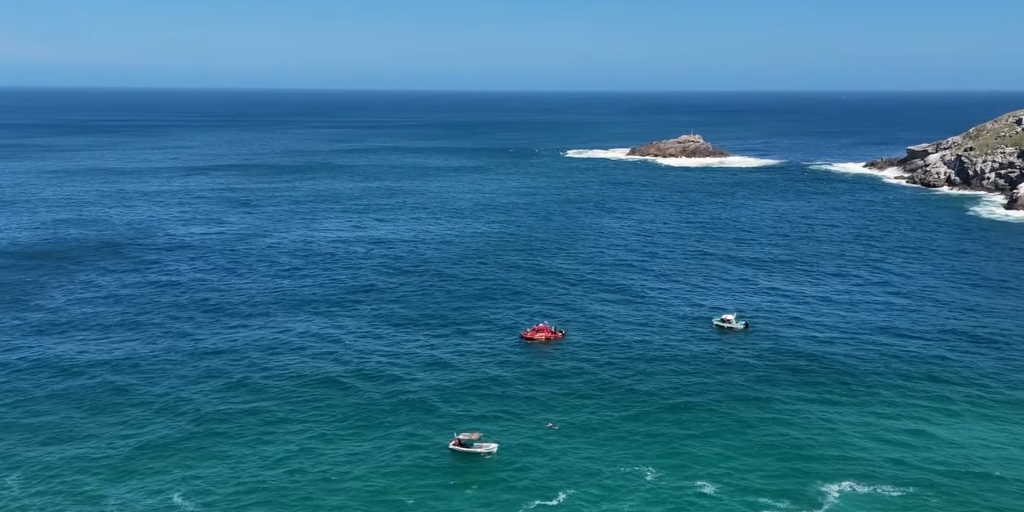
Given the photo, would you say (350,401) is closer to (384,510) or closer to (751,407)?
(384,510)

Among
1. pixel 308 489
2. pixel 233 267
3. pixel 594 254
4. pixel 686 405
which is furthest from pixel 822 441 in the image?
pixel 233 267

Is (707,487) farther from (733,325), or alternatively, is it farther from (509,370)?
(733,325)

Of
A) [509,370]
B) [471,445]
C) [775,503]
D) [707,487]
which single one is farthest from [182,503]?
[775,503]

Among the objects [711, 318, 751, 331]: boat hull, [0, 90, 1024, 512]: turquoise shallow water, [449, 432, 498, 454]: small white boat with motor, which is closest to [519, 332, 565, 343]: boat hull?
[0, 90, 1024, 512]: turquoise shallow water

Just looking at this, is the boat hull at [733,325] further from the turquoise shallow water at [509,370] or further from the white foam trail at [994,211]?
the white foam trail at [994,211]

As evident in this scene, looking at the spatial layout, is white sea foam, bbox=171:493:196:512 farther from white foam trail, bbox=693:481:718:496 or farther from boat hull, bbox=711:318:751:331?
boat hull, bbox=711:318:751:331

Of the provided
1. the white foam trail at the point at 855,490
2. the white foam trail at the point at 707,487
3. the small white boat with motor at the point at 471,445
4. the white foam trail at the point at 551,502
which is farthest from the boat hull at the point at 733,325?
the white foam trail at the point at 551,502

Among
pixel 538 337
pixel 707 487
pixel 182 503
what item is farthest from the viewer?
pixel 538 337
